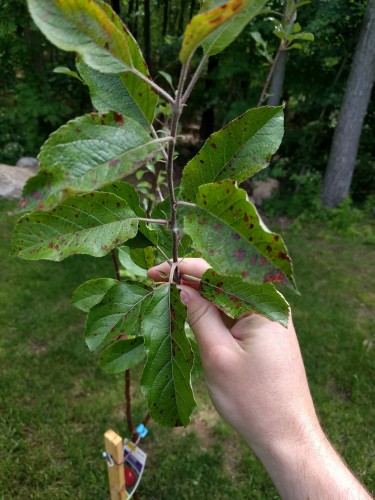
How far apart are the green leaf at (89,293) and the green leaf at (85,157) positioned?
0.63m

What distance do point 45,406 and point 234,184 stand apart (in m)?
2.89

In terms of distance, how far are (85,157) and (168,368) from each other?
1.71 feet

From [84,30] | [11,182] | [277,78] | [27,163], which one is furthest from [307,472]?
[27,163]

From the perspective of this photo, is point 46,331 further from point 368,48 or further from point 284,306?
point 368,48

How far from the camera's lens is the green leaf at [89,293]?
4.03 feet

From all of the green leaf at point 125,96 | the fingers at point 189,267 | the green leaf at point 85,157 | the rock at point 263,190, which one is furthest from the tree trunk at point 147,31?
the green leaf at point 85,157

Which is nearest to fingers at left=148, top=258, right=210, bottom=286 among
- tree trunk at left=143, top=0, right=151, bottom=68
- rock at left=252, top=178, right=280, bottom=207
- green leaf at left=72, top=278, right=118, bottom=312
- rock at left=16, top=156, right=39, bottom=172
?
green leaf at left=72, top=278, right=118, bottom=312

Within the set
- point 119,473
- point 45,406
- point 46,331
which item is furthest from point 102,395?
point 119,473

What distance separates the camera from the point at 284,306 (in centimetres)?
88

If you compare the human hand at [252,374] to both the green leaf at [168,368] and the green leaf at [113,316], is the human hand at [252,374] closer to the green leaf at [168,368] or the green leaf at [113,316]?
the green leaf at [113,316]

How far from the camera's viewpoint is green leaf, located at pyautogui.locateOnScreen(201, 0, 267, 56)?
1.90 ft

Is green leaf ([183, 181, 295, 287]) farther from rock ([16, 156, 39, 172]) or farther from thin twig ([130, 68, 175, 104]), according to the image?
rock ([16, 156, 39, 172])

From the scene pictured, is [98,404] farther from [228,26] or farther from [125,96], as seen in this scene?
[228,26]

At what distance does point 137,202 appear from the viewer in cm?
98
